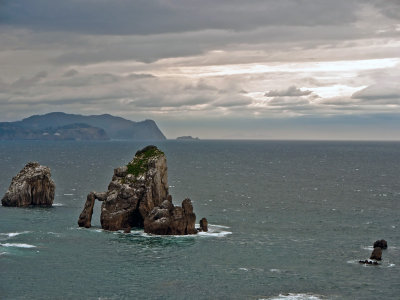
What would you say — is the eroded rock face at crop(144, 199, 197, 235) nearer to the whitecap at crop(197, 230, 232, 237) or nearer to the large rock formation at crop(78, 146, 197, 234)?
the large rock formation at crop(78, 146, 197, 234)

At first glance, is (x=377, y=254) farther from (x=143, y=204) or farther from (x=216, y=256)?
(x=143, y=204)

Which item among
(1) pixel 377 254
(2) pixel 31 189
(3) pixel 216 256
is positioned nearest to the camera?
(1) pixel 377 254

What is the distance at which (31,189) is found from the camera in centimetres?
14312

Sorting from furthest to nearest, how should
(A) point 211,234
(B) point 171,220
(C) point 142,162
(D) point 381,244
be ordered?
(C) point 142,162, (A) point 211,234, (B) point 171,220, (D) point 381,244

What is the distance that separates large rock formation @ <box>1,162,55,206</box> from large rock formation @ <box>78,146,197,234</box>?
2553 centimetres

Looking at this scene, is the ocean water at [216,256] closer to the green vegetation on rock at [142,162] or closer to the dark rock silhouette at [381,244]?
the dark rock silhouette at [381,244]

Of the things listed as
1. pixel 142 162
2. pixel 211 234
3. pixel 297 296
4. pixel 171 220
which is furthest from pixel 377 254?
pixel 142 162

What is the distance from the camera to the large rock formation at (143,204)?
11044 cm

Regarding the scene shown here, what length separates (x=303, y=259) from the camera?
92.9m

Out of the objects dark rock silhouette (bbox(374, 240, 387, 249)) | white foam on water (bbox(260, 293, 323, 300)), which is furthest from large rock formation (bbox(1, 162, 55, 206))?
white foam on water (bbox(260, 293, 323, 300))

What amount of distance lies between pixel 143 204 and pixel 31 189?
40.9m

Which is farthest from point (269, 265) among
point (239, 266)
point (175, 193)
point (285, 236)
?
point (175, 193)

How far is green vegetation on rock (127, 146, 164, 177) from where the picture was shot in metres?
123

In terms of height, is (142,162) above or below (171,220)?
above
